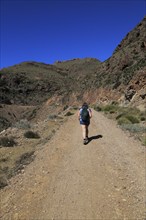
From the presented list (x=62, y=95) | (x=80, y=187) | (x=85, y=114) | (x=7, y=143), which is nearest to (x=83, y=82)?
(x=62, y=95)

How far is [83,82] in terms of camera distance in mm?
82250

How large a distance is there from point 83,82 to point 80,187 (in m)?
75.4

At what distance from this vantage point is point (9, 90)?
12306 centimetres

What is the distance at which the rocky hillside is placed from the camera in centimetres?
4844

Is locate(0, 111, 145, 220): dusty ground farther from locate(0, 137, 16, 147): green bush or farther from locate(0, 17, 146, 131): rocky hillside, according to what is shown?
locate(0, 17, 146, 131): rocky hillside

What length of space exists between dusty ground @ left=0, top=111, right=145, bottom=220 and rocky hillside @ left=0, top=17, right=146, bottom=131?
26113mm

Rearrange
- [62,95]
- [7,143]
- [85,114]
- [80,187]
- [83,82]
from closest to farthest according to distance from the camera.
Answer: [80,187] < [85,114] < [7,143] < [83,82] < [62,95]

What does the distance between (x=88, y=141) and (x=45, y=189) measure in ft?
19.6

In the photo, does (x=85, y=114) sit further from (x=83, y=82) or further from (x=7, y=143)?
(x=83, y=82)

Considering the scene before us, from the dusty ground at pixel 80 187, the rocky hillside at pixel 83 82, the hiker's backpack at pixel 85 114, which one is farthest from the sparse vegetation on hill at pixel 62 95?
the hiker's backpack at pixel 85 114

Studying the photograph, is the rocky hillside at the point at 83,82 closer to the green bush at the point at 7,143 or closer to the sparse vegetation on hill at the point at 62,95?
the sparse vegetation on hill at the point at 62,95

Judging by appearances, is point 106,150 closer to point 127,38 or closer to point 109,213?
point 109,213

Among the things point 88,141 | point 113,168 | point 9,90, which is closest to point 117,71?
point 88,141

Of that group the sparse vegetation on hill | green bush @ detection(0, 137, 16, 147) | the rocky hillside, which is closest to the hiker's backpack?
the sparse vegetation on hill
